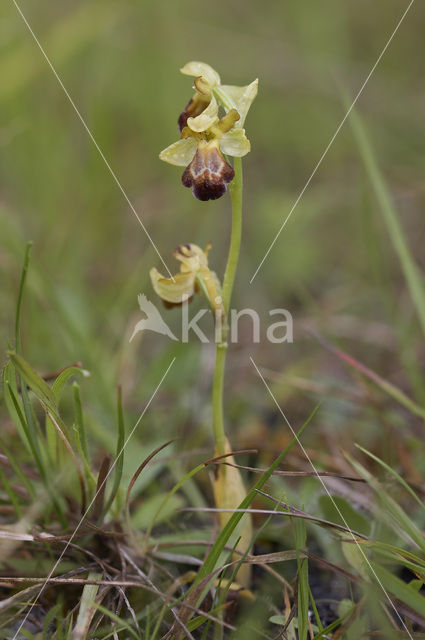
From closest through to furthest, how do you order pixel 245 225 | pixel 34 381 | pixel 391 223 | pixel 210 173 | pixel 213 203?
pixel 34 381 < pixel 210 173 < pixel 391 223 < pixel 213 203 < pixel 245 225

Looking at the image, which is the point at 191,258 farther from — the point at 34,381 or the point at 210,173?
the point at 34,381

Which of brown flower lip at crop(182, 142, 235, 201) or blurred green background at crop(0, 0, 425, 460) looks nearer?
brown flower lip at crop(182, 142, 235, 201)

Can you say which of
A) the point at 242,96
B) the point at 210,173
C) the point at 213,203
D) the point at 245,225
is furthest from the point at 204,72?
the point at 245,225

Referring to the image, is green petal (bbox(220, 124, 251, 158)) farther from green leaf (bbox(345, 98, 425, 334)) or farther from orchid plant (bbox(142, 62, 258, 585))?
green leaf (bbox(345, 98, 425, 334))

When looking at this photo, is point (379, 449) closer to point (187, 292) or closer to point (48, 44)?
point (187, 292)

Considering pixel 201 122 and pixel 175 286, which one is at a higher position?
pixel 201 122

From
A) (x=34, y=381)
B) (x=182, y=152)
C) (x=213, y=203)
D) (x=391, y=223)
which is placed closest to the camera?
(x=34, y=381)

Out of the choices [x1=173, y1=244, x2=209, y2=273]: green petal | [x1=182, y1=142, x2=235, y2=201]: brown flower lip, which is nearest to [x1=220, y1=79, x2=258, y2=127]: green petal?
[x1=182, y1=142, x2=235, y2=201]: brown flower lip

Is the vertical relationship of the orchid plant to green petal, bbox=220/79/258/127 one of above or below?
below
